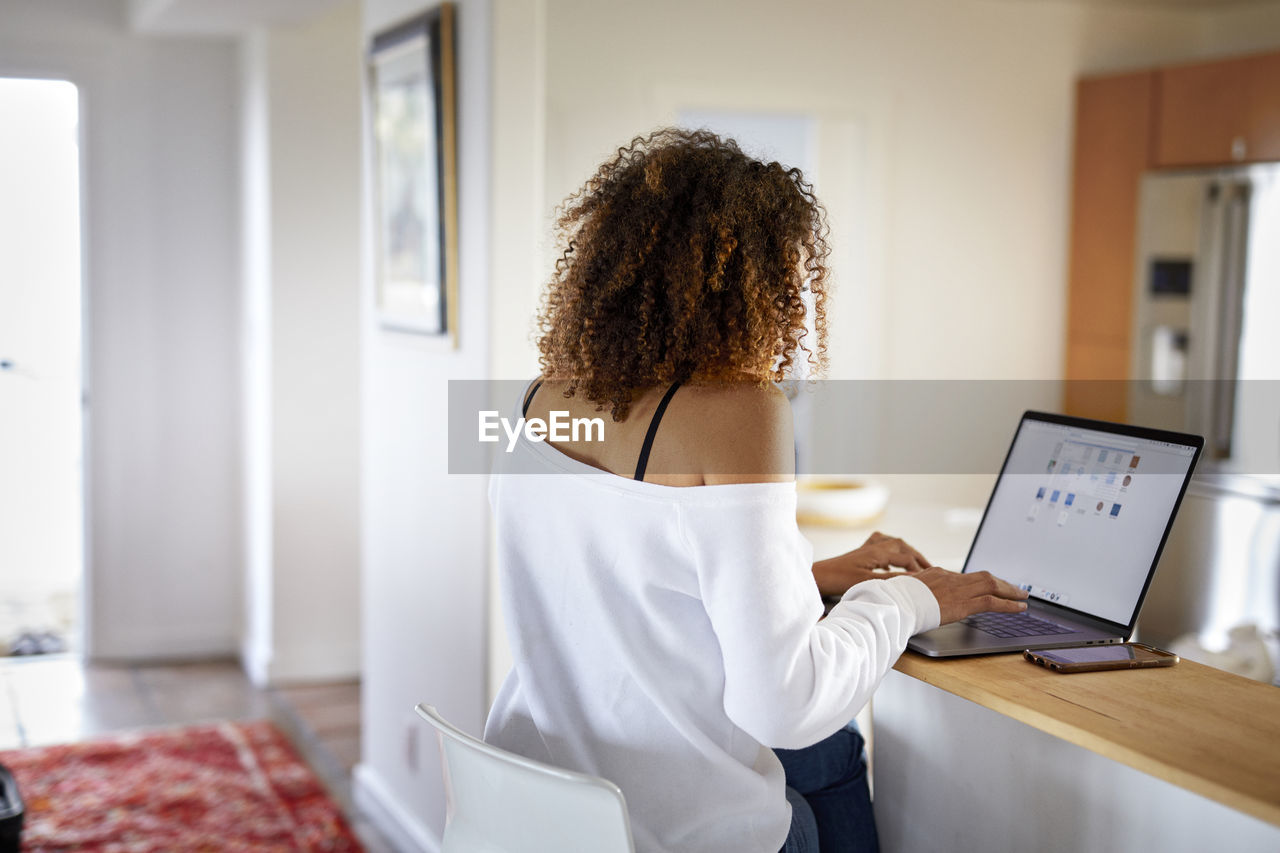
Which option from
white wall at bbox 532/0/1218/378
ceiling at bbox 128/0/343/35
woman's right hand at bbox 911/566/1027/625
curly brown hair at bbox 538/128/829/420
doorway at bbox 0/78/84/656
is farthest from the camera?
doorway at bbox 0/78/84/656

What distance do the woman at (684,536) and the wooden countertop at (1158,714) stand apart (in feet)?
0.28

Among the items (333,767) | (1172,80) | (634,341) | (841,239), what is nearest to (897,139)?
(841,239)

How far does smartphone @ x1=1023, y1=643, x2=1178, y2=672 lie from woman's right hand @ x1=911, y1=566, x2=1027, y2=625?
6 centimetres

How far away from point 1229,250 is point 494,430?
9.40 feet

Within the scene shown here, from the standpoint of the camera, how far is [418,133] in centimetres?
281

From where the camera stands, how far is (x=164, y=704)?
410 centimetres

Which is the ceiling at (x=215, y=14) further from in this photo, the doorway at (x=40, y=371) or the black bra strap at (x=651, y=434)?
the black bra strap at (x=651, y=434)

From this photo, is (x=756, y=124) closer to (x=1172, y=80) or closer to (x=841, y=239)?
(x=841, y=239)

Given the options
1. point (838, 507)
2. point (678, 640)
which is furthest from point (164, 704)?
point (678, 640)

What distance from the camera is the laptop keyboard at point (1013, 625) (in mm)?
1460

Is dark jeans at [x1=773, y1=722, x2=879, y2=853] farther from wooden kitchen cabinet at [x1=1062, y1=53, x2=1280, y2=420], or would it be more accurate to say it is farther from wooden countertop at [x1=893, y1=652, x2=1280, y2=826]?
wooden kitchen cabinet at [x1=1062, y1=53, x2=1280, y2=420]

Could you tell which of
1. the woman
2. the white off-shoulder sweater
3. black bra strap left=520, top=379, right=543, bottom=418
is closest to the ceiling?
black bra strap left=520, top=379, right=543, bottom=418

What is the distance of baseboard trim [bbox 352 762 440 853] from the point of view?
2.93 metres

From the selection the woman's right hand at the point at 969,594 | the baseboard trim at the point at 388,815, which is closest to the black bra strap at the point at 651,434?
the woman's right hand at the point at 969,594
